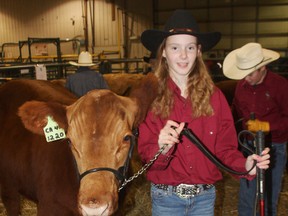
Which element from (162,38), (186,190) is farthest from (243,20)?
(186,190)

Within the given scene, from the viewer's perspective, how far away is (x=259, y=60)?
2.93 metres

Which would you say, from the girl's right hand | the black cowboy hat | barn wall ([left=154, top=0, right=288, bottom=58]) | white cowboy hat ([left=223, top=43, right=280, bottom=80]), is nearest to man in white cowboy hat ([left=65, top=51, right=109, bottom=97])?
white cowboy hat ([left=223, top=43, right=280, bottom=80])

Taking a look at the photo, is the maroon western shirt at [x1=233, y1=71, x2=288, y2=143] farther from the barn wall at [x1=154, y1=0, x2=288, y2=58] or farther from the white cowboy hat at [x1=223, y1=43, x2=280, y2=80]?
the barn wall at [x1=154, y1=0, x2=288, y2=58]

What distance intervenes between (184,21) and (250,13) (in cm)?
1532

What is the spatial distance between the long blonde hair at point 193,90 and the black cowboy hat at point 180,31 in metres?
0.07

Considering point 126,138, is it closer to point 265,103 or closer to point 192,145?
point 192,145

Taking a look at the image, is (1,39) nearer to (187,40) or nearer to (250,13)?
(250,13)

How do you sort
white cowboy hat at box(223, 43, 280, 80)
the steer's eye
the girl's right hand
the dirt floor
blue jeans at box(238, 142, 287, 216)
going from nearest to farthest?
the girl's right hand < the steer's eye < white cowboy hat at box(223, 43, 280, 80) < blue jeans at box(238, 142, 287, 216) < the dirt floor

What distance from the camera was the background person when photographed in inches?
78.5

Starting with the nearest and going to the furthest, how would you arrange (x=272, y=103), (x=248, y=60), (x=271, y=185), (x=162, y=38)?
(x=162, y=38)
(x=248, y=60)
(x=272, y=103)
(x=271, y=185)

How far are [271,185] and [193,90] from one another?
62.4 inches

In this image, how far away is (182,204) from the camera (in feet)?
6.64

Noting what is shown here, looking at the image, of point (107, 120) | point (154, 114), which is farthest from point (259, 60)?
point (107, 120)

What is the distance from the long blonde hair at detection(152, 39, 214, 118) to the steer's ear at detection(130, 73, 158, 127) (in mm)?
33
